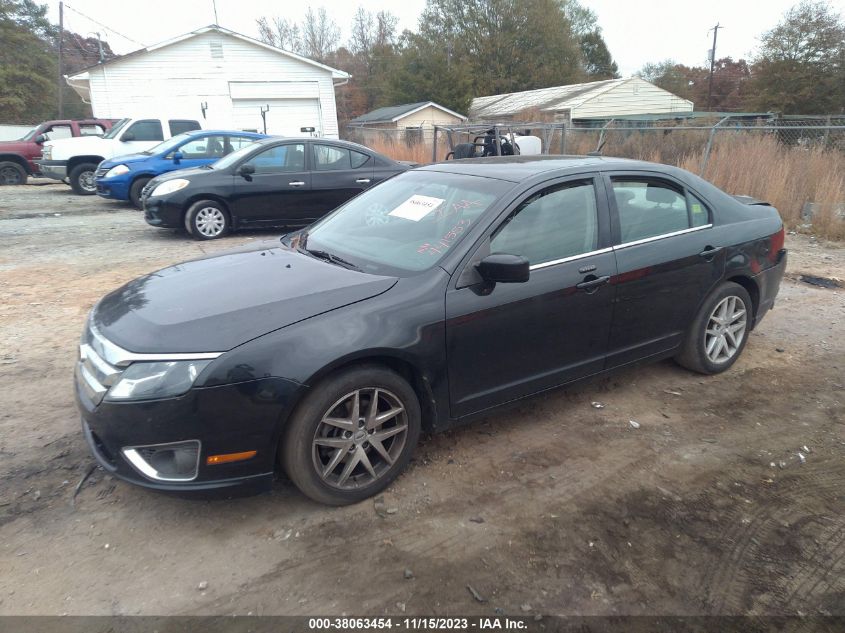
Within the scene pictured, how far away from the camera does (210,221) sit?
8.99 metres

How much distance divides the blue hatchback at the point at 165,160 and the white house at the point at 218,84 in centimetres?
1388

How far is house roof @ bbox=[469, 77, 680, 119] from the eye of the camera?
35344 millimetres

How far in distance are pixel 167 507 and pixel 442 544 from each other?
1384mm

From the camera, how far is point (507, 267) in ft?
9.77

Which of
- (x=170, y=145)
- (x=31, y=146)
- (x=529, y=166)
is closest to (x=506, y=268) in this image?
(x=529, y=166)

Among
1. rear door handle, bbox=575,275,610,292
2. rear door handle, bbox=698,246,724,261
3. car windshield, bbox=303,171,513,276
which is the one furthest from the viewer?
rear door handle, bbox=698,246,724,261

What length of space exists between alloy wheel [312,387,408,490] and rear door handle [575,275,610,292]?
1305mm

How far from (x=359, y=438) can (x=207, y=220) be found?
7.05 metres

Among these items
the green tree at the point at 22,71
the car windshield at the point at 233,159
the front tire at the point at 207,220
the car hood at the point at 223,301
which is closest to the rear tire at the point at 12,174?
the car windshield at the point at 233,159

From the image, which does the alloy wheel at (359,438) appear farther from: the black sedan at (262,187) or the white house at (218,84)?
the white house at (218,84)

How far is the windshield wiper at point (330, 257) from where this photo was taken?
10.9 ft

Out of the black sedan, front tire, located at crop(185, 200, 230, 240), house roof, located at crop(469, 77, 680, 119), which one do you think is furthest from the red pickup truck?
house roof, located at crop(469, 77, 680, 119)

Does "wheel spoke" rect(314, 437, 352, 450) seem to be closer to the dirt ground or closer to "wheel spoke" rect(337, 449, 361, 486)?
"wheel spoke" rect(337, 449, 361, 486)

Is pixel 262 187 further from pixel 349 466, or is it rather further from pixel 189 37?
pixel 189 37
